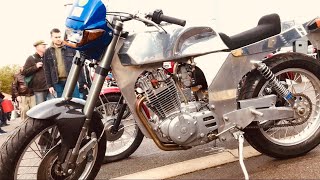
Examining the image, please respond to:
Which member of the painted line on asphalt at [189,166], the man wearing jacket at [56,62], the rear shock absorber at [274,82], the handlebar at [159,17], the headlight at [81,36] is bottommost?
the painted line on asphalt at [189,166]

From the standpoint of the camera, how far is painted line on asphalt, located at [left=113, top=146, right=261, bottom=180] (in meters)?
3.88

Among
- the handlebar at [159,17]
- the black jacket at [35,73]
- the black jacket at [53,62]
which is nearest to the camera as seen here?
the handlebar at [159,17]

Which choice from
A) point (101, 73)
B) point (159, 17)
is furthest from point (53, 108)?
point (159, 17)

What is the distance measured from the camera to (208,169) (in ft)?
13.0

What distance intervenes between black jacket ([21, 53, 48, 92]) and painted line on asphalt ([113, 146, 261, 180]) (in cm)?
377

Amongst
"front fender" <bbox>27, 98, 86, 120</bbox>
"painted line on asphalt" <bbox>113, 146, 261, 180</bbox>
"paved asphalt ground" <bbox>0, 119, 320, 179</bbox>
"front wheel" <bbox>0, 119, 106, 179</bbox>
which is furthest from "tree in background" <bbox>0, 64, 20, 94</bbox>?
"front fender" <bbox>27, 98, 86, 120</bbox>

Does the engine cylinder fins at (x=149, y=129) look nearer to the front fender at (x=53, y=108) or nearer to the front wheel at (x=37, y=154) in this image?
the front wheel at (x=37, y=154)

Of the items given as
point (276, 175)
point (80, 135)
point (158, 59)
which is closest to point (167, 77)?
point (158, 59)

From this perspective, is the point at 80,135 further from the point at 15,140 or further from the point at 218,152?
the point at 218,152

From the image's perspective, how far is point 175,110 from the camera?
139 inches

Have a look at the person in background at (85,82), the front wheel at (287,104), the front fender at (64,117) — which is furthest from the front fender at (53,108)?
the person in background at (85,82)

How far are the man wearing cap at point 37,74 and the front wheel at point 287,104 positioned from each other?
4.32 meters

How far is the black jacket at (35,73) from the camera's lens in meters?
7.19

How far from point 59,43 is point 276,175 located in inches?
163
